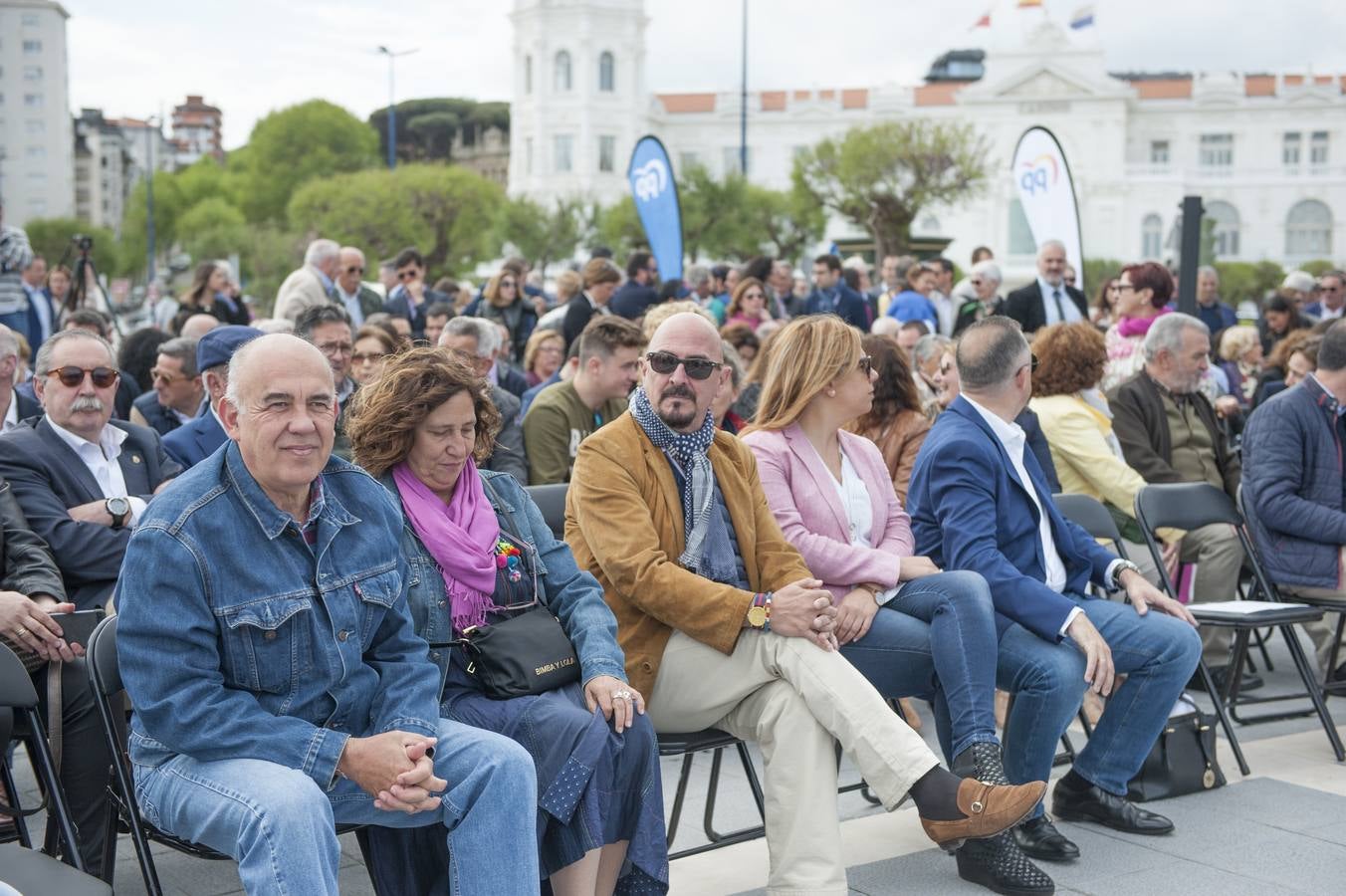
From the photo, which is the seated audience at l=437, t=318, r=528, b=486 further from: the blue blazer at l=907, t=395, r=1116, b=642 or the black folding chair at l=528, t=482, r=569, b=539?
the blue blazer at l=907, t=395, r=1116, b=642

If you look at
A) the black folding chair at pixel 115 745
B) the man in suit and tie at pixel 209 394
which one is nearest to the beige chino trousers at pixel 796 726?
the black folding chair at pixel 115 745

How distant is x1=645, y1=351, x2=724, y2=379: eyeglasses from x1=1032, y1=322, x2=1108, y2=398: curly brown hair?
2887 millimetres

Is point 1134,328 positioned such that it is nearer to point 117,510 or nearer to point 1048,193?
point 1048,193

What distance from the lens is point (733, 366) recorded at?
6859mm

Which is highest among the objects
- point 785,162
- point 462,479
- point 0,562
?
point 785,162

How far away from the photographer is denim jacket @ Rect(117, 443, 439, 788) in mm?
3070

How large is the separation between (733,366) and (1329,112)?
9429 cm

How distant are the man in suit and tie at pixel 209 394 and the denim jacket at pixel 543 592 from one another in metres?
1.21

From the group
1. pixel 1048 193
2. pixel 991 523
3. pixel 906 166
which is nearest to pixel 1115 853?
pixel 991 523

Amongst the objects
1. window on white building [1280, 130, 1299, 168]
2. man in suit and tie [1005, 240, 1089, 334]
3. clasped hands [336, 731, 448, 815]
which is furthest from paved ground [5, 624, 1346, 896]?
window on white building [1280, 130, 1299, 168]

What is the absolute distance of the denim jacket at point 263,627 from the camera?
10.1ft

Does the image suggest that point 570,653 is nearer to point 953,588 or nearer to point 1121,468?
point 953,588

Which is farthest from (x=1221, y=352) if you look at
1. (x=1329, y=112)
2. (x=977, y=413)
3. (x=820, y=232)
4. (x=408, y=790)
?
(x=1329, y=112)

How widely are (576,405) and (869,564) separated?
2221mm
